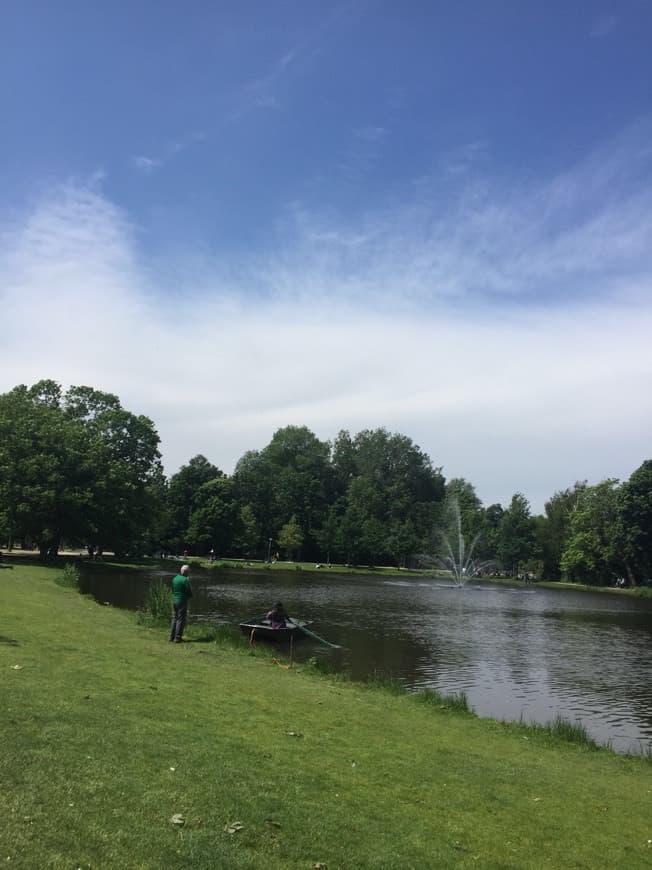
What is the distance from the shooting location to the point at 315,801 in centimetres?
762

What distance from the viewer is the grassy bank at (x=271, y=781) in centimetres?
617

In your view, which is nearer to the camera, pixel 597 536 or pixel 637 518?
pixel 637 518

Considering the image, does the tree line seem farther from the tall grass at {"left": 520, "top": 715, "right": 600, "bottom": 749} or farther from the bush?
the tall grass at {"left": 520, "top": 715, "right": 600, "bottom": 749}

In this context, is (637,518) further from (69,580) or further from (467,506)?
(69,580)

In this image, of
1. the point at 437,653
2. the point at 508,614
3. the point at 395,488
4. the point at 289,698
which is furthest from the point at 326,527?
the point at 289,698

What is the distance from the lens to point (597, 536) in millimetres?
93000

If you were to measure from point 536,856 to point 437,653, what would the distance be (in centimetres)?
2081

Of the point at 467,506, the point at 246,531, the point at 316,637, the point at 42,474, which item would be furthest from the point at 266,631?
the point at 467,506

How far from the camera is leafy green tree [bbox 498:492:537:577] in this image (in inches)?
4528

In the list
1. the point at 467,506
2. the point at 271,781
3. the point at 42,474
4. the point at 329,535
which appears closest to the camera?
the point at 271,781

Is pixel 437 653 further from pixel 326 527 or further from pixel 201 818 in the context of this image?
pixel 326 527

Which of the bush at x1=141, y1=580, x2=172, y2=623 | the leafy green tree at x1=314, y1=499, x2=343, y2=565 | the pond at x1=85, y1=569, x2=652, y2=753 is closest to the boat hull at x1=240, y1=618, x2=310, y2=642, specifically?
the pond at x1=85, y1=569, x2=652, y2=753

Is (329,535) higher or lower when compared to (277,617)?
higher

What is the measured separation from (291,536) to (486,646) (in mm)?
81165
